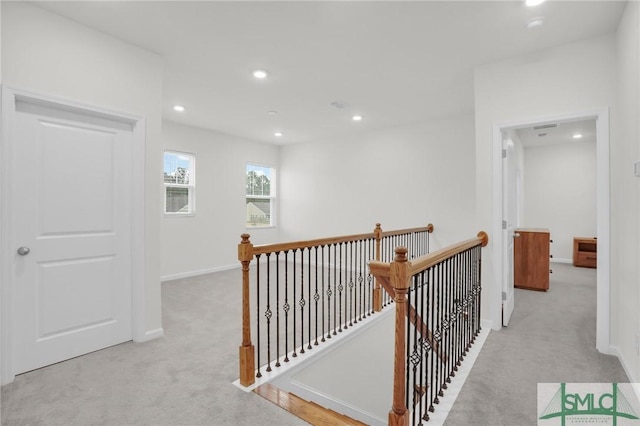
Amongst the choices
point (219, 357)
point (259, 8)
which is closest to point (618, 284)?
point (219, 357)

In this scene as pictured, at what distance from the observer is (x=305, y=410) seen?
1.86 metres

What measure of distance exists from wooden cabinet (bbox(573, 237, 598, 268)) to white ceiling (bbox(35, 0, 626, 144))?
13.9 ft

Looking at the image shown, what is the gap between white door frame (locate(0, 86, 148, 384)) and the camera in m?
2.16

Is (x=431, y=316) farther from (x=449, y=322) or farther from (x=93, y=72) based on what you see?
(x=93, y=72)

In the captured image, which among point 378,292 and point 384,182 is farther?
point 384,182

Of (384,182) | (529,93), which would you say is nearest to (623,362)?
(529,93)

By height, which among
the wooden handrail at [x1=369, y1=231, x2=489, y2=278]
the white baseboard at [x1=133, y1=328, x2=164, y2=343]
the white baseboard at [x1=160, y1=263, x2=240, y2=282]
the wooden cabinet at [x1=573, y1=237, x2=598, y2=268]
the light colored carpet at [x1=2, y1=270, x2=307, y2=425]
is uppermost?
the wooden handrail at [x1=369, y1=231, x2=489, y2=278]

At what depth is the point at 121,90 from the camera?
275cm

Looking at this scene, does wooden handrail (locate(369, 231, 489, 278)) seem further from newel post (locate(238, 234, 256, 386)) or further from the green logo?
the green logo

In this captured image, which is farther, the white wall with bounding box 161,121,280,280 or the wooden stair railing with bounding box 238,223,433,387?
the white wall with bounding box 161,121,280,280

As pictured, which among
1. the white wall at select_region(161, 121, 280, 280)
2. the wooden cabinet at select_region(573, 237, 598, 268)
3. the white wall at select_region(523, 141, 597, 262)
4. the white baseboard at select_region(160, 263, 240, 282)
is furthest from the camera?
the white wall at select_region(523, 141, 597, 262)

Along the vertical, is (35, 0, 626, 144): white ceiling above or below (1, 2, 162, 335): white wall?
above

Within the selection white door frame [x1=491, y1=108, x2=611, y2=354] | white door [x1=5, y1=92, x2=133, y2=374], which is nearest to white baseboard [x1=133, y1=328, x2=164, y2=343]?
white door [x1=5, y1=92, x2=133, y2=374]

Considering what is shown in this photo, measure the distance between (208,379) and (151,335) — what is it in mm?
1037
